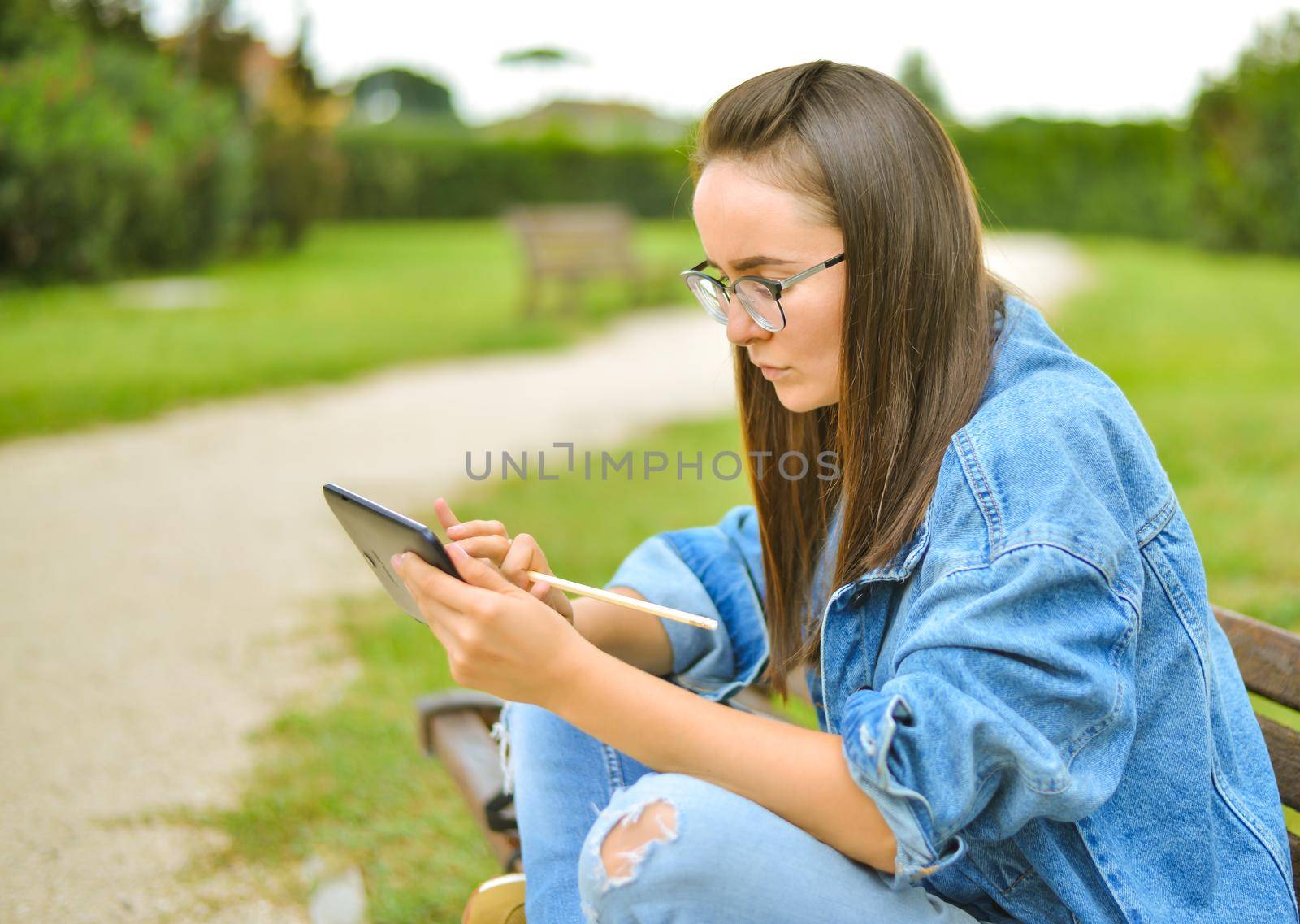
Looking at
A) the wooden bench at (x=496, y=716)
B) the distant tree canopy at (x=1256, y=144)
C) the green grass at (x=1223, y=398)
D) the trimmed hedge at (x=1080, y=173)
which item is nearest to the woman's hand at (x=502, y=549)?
the wooden bench at (x=496, y=716)

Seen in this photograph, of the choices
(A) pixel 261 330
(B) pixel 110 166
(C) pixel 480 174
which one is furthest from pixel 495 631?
(C) pixel 480 174

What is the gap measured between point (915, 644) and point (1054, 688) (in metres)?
0.13

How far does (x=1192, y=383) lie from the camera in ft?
21.6

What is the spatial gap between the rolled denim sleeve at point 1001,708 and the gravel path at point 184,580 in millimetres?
922

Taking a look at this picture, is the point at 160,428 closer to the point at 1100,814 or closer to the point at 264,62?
the point at 1100,814

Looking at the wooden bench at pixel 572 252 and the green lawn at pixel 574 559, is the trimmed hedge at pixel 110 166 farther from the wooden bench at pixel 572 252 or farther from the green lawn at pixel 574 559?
the green lawn at pixel 574 559

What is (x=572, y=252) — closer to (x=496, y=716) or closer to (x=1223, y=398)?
(x=1223, y=398)

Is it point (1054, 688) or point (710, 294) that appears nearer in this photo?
point (1054, 688)

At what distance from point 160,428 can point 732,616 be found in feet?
16.4

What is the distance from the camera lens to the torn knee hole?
114 cm

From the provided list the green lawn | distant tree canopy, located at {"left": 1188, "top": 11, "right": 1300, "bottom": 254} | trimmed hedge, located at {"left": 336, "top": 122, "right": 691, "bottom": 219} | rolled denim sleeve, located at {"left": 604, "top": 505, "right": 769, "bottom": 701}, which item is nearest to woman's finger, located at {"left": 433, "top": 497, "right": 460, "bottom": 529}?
rolled denim sleeve, located at {"left": 604, "top": 505, "right": 769, "bottom": 701}

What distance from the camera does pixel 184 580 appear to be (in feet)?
13.1

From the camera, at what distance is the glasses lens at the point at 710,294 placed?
1.49 m

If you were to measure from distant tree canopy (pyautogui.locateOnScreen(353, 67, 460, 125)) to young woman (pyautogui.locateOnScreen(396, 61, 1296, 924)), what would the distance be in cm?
4461
